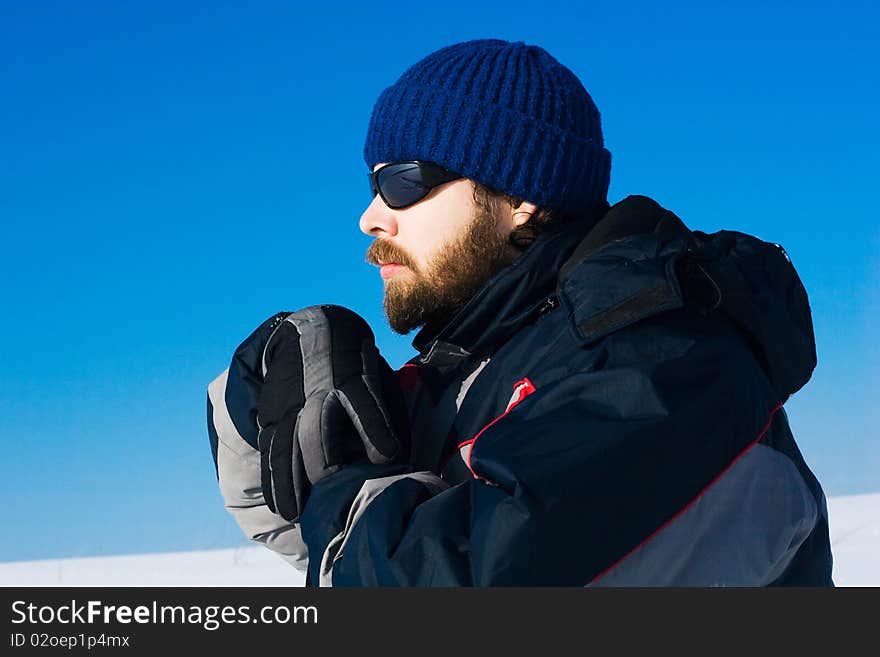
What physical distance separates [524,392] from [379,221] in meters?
0.84

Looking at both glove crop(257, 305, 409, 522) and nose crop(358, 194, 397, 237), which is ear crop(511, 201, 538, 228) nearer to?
nose crop(358, 194, 397, 237)

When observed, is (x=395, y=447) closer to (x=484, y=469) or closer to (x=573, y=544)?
(x=484, y=469)

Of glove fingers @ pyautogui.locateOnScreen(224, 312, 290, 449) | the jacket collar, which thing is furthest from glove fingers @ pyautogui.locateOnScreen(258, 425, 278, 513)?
the jacket collar

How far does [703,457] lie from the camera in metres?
1.60

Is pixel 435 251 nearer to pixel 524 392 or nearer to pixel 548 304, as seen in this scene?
pixel 548 304

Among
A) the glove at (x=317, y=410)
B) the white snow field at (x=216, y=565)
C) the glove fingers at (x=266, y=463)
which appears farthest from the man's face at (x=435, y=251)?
the white snow field at (x=216, y=565)

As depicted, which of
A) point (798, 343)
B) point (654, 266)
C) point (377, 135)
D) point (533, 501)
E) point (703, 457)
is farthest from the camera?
point (377, 135)

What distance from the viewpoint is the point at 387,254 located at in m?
2.50

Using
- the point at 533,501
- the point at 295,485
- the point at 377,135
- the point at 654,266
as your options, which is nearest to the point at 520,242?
the point at 377,135

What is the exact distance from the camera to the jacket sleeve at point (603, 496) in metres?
1.48

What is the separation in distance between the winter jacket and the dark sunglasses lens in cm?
45

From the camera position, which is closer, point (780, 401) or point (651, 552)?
point (651, 552)

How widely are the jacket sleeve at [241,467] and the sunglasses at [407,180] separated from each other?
691 millimetres

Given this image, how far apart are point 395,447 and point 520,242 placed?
0.85 metres
